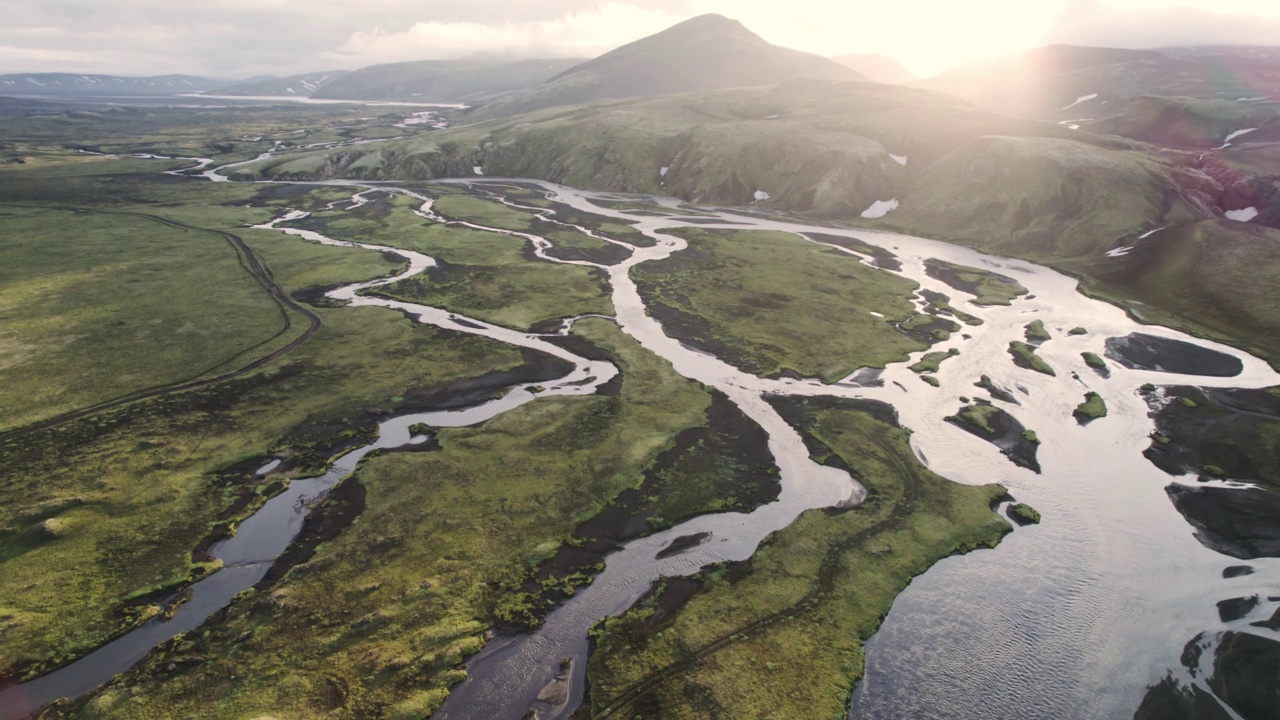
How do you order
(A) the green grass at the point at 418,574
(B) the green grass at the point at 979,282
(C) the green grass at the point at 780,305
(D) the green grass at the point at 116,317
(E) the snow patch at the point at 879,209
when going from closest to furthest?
(A) the green grass at the point at 418,574 → (D) the green grass at the point at 116,317 → (C) the green grass at the point at 780,305 → (B) the green grass at the point at 979,282 → (E) the snow patch at the point at 879,209

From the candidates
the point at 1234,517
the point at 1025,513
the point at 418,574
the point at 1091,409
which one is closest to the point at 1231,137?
the point at 1091,409

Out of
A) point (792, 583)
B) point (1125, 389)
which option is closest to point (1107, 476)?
point (1125, 389)

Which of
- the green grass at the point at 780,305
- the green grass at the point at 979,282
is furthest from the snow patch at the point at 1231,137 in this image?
the green grass at the point at 780,305

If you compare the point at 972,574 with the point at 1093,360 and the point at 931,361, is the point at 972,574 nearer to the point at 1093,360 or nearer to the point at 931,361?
the point at 931,361

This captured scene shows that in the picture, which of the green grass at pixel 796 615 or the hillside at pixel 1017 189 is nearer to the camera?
the green grass at pixel 796 615

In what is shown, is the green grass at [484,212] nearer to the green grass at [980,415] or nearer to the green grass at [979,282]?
the green grass at [979,282]

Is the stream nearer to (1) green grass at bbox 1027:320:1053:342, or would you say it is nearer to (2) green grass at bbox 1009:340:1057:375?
(2) green grass at bbox 1009:340:1057:375
